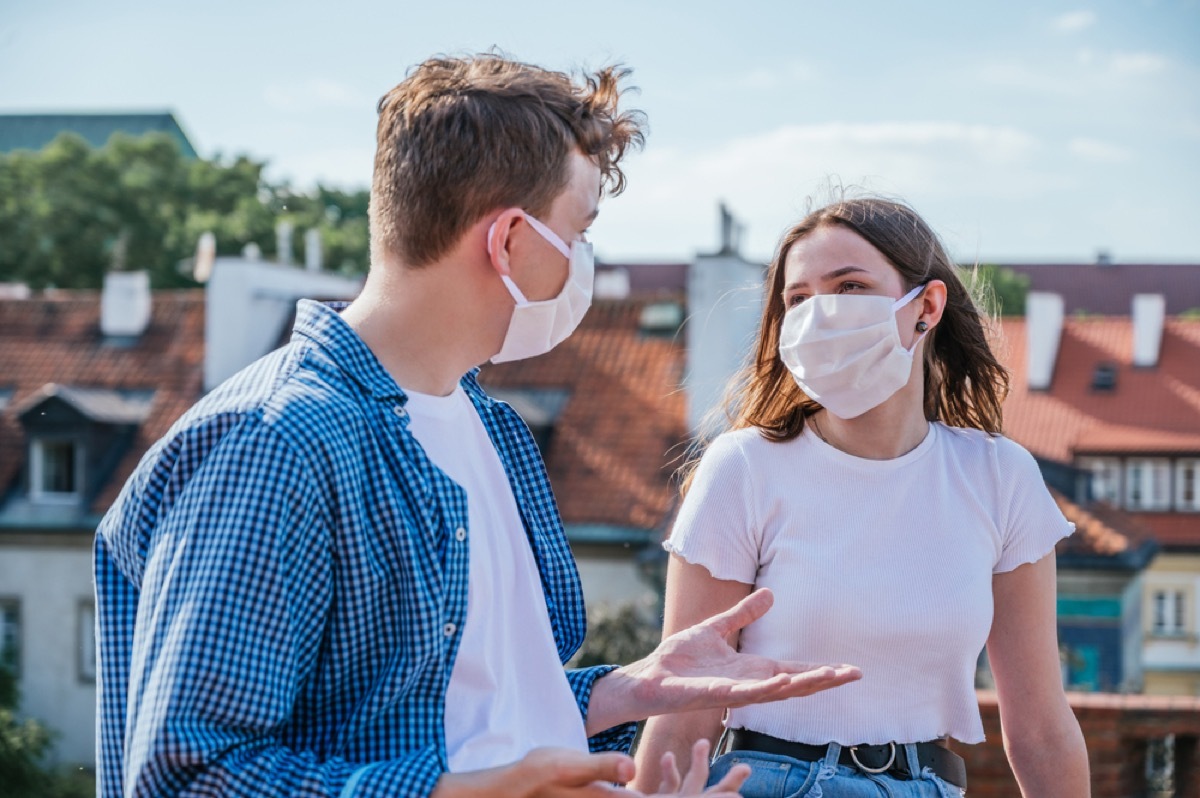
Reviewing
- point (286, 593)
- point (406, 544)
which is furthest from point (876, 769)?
point (286, 593)

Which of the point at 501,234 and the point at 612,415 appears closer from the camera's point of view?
the point at 501,234

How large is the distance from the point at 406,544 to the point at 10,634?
2667cm

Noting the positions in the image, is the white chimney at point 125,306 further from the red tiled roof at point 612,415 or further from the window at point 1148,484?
the window at point 1148,484

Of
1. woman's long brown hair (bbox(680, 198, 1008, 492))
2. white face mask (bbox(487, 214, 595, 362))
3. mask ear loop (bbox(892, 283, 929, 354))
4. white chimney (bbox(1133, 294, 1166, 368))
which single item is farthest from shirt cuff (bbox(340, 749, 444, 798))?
white chimney (bbox(1133, 294, 1166, 368))

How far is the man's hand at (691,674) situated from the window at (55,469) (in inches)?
1000

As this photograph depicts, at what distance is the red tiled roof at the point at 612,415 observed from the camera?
23766mm

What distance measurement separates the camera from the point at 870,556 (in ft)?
8.75

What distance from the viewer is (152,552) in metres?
1.65

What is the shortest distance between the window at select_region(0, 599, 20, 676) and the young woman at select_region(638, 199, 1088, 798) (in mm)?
24933

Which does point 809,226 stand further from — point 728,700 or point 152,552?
point 152,552

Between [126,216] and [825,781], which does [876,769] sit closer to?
[825,781]

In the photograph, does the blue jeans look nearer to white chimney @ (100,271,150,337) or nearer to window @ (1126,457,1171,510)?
white chimney @ (100,271,150,337)

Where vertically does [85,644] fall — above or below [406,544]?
below

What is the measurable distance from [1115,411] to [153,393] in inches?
834
